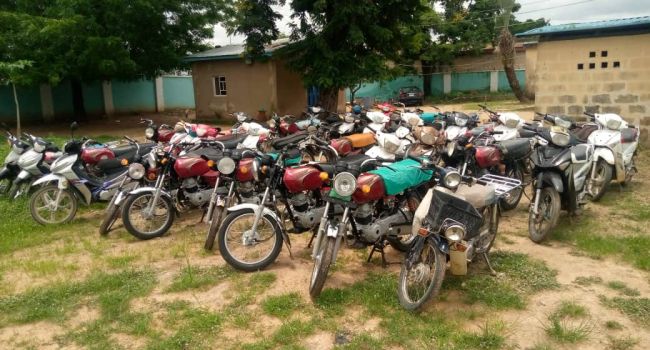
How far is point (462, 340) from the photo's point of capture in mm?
3223

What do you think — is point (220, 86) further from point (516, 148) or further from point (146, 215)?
point (516, 148)

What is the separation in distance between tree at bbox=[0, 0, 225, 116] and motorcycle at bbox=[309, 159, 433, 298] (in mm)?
12009

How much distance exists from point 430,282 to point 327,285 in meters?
0.90

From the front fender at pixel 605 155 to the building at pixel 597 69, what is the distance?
144 inches

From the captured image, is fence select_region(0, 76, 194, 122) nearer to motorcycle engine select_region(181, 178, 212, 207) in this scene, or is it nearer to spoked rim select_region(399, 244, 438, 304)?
motorcycle engine select_region(181, 178, 212, 207)

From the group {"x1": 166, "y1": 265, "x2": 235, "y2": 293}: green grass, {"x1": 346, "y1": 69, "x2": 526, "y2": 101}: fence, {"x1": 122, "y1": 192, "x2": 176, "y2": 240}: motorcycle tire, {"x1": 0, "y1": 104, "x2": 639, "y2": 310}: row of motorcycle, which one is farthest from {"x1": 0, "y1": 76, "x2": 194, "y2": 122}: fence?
{"x1": 166, "y1": 265, "x2": 235, "y2": 293}: green grass

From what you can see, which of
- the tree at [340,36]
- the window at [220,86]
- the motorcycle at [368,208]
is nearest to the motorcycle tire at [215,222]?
the motorcycle at [368,208]

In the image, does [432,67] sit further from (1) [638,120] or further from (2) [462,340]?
(2) [462,340]

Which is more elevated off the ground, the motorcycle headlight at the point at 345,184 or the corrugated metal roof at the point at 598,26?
the corrugated metal roof at the point at 598,26

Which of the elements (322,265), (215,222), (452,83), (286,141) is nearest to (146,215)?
(215,222)

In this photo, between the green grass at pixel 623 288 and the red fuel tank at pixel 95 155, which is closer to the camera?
the green grass at pixel 623 288

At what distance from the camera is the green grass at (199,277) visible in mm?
4160

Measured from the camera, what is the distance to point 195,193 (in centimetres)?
564

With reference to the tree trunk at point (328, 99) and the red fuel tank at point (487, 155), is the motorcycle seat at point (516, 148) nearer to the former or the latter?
the red fuel tank at point (487, 155)
